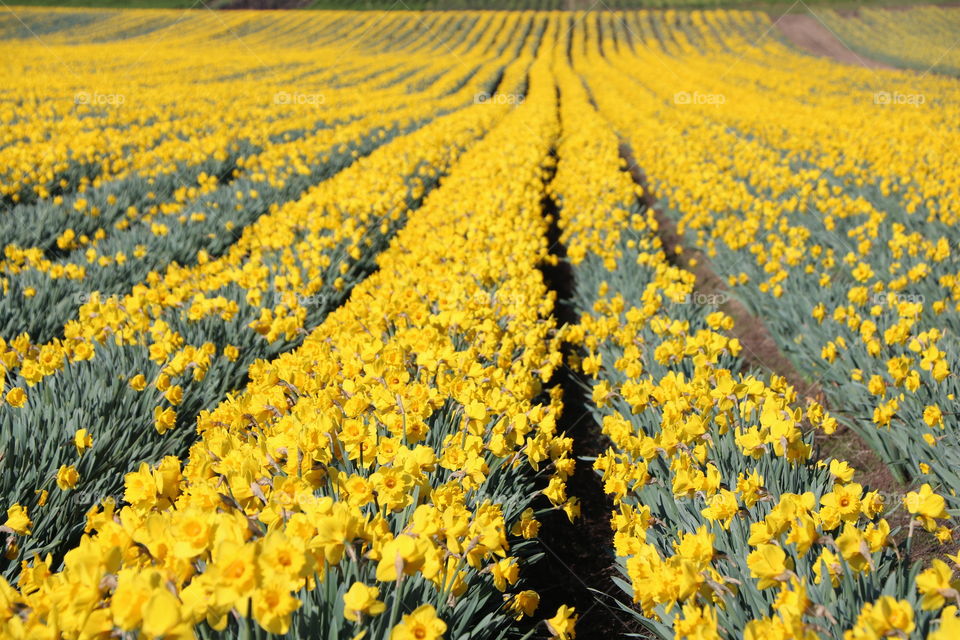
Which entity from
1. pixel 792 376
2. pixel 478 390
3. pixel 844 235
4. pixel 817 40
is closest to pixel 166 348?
pixel 478 390

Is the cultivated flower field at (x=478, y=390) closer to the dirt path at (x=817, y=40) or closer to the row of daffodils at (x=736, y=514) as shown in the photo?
the row of daffodils at (x=736, y=514)

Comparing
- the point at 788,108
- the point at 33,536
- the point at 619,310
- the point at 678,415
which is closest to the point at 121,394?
the point at 33,536

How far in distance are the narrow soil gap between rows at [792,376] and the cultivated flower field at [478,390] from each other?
0.03 metres

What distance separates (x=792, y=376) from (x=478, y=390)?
3.54 meters

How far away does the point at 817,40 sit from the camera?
43156mm

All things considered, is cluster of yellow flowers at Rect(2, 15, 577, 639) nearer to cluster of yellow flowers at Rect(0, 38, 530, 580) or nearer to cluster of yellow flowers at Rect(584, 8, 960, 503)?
cluster of yellow flowers at Rect(0, 38, 530, 580)

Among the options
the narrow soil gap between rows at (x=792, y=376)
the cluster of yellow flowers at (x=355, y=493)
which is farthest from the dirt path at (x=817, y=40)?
the cluster of yellow flowers at (x=355, y=493)

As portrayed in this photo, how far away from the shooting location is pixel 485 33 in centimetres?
4916

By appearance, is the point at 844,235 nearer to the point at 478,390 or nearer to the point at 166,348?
the point at 478,390

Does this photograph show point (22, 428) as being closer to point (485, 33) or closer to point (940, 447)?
point (940, 447)

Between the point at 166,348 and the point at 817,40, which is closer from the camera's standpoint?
the point at 166,348

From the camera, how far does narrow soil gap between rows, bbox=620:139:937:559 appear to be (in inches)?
144

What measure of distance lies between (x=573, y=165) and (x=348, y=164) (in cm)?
454

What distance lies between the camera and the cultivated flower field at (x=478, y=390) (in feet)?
5.84
